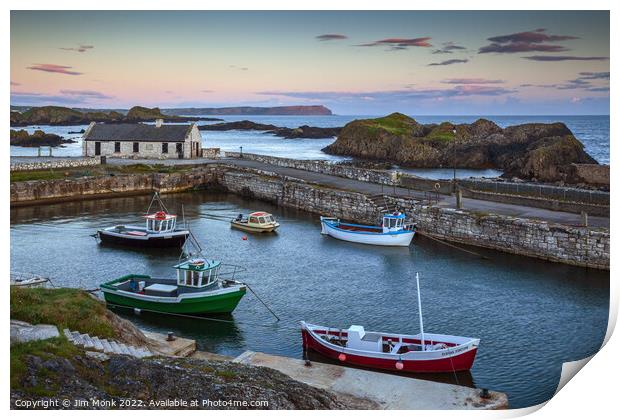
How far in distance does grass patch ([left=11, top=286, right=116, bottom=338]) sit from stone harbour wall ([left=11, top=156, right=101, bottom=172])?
26.2m

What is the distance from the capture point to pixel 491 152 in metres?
59.8

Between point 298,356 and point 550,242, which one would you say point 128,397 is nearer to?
point 298,356

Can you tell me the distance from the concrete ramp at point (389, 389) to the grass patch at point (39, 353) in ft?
12.5

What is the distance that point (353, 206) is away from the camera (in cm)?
3073

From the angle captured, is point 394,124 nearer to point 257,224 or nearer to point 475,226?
point 257,224

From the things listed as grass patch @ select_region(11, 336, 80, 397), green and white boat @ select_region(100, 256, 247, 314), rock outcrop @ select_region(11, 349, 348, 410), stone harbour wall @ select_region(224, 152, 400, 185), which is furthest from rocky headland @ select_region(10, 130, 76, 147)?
rock outcrop @ select_region(11, 349, 348, 410)

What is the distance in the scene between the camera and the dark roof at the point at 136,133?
43.8 metres

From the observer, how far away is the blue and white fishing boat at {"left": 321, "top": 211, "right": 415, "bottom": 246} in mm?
25875

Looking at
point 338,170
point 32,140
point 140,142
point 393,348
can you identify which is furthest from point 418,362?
point 32,140

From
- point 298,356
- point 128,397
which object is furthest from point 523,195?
point 128,397

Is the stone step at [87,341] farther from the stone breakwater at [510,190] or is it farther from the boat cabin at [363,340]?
the stone breakwater at [510,190]

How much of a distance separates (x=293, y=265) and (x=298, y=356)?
7815 mm

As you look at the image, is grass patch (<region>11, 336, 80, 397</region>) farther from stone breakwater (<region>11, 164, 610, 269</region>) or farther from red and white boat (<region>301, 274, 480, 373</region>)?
stone breakwater (<region>11, 164, 610, 269</region>)

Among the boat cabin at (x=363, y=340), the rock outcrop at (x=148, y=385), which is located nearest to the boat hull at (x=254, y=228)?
the boat cabin at (x=363, y=340)
